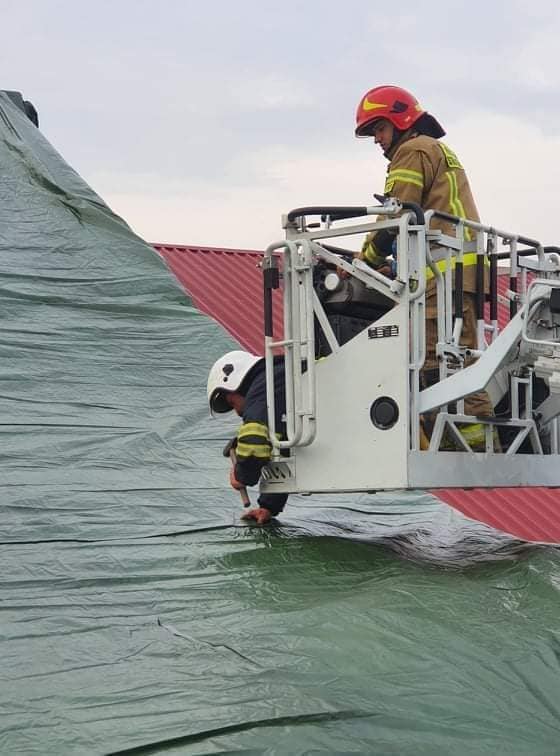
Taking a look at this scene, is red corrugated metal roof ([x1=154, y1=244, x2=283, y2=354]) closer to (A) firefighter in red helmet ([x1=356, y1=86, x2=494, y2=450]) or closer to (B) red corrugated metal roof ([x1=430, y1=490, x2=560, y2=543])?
(B) red corrugated metal roof ([x1=430, y1=490, x2=560, y2=543])

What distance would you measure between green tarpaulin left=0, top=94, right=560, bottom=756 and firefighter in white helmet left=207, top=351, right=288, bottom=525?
191 millimetres

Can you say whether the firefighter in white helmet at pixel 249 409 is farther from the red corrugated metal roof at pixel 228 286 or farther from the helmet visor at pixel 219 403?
the red corrugated metal roof at pixel 228 286

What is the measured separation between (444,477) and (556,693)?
157 cm

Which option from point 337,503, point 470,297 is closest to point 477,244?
point 470,297

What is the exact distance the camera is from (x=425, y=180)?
6.26 metres

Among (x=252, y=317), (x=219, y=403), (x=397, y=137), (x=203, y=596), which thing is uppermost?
(x=397, y=137)

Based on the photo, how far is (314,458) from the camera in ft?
19.4

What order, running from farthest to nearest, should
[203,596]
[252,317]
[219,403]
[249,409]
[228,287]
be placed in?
[228,287] → [252,317] → [219,403] → [249,409] → [203,596]

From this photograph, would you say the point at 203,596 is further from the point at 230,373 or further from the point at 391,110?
the point at 391,110

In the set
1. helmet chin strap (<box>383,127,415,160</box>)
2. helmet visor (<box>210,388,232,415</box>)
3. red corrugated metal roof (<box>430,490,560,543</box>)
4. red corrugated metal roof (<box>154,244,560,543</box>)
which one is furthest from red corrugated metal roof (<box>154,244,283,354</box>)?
helmet chin strap (<box>383,127,415,160</box>)

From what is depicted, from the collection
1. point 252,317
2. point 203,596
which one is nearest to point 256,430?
point 203,596

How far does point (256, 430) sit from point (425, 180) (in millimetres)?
1578

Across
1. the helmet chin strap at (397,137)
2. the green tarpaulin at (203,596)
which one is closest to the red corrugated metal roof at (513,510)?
the green tarpaulin at (203,596)

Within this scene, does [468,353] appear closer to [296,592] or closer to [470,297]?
[470,297]
